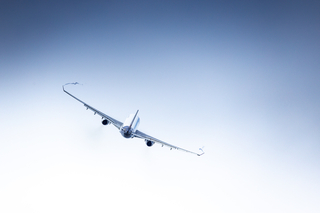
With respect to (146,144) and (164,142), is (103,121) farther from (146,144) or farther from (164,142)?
(164,142)

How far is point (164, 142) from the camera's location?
1215 inches

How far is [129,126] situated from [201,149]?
11834 mm

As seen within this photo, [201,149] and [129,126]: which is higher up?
[201,149]

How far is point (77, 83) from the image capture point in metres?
38.2

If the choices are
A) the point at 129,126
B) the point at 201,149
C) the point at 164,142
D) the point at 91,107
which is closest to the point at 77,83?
the point at 91,107

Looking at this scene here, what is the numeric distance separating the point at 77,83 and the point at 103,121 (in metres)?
10.7

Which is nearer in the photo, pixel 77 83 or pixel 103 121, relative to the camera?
pixel 103 121

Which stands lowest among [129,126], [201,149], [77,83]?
[129,126]

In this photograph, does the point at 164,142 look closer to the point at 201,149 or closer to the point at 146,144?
the point at 146,144

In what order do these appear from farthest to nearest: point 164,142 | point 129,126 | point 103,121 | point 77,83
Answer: point 77,83
point 103,121
point 164,142
point 129,126

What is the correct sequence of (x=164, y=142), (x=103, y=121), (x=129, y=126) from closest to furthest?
(x=129, y=126)
(x=164, y=142)
(x=103, y=121)

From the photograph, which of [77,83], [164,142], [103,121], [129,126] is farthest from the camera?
[77,83]

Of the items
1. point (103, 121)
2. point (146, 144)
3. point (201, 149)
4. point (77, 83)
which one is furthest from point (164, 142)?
point (77, 83)

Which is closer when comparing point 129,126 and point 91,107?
point 129,126
